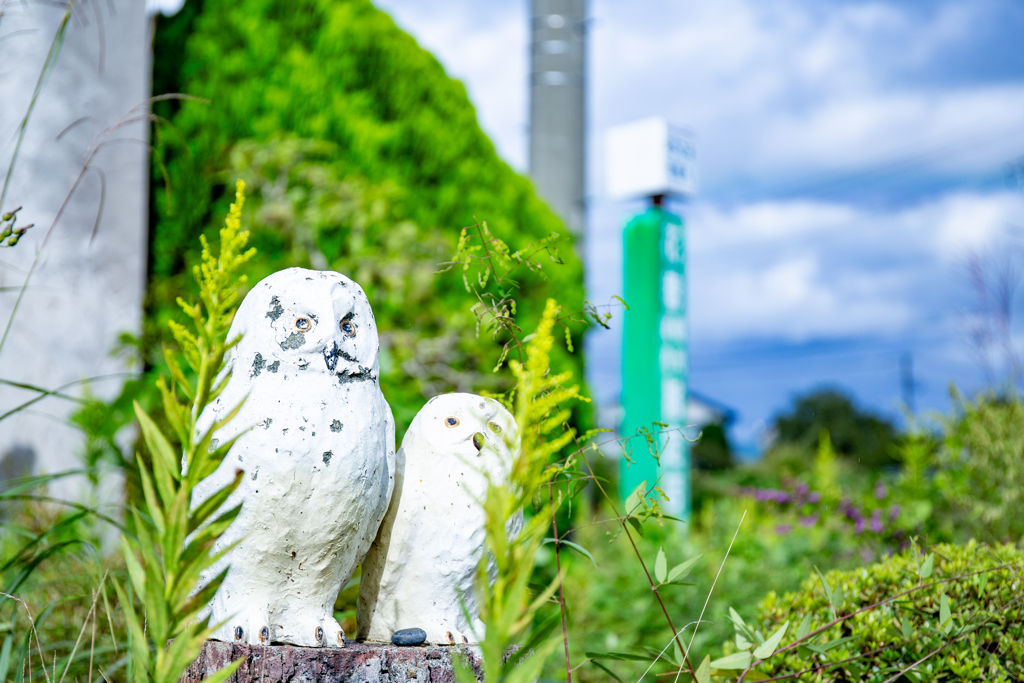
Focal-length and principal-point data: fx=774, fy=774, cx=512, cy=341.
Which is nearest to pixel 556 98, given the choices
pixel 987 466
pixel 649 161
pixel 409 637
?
pixel 649 161

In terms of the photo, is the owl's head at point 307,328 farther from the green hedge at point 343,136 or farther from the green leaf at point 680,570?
the green hedge at point 343,136

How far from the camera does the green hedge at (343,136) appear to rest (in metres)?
4.41

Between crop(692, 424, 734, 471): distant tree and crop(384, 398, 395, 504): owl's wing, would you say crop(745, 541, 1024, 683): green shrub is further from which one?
crop(692, 424, 734, 471): distant tree

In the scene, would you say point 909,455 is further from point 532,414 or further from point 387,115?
point 532,414

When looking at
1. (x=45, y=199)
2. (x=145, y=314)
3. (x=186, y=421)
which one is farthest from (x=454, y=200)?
(x=186, y=421)

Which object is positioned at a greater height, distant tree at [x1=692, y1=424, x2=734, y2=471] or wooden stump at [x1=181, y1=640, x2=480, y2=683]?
wooden stump at [x1=181, y1=640, x2=480, y2=683]

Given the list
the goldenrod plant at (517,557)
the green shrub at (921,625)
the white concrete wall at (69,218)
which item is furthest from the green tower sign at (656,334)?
the goldenrod plant at (517,557)

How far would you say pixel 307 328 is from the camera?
59.7 inches

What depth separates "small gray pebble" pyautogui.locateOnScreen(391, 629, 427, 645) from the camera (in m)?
1.53

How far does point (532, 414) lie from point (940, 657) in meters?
1.48

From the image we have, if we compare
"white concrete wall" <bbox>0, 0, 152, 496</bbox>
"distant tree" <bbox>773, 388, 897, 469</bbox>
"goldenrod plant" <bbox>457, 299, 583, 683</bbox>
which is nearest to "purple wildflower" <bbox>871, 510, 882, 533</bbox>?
"white concrete wall" <bbox>0, 0, 152, 496</bbox>

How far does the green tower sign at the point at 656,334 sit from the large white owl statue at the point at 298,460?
4866mm

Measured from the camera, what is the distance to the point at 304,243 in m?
4.46

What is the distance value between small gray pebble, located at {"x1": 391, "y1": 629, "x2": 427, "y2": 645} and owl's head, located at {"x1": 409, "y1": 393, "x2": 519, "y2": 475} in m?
0.35
